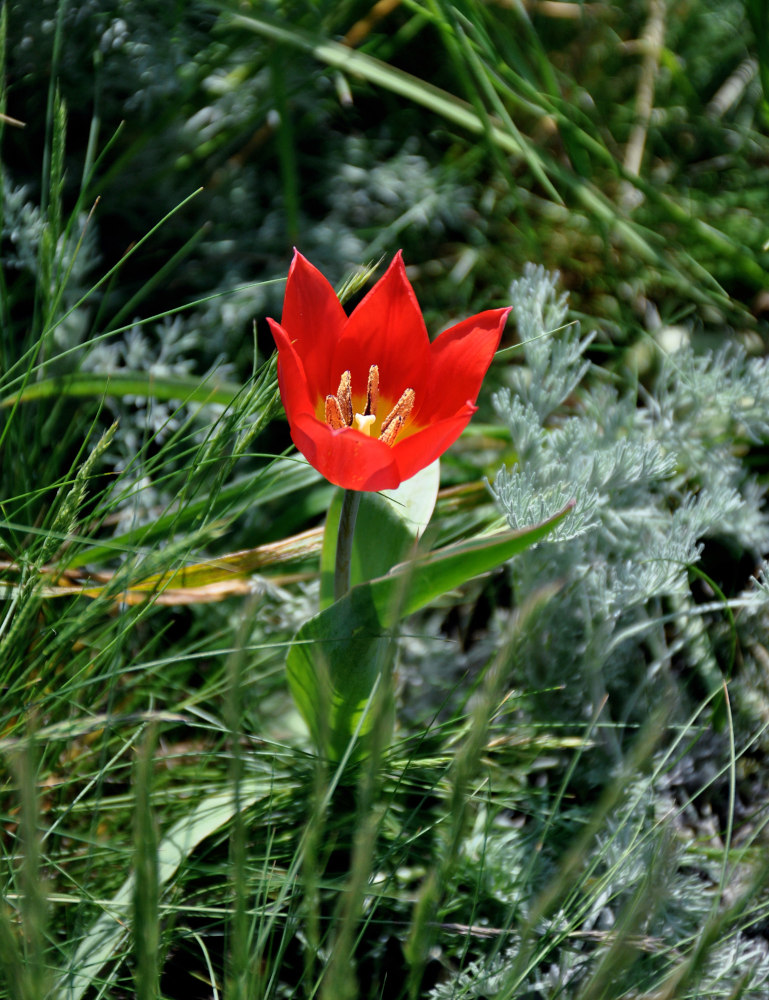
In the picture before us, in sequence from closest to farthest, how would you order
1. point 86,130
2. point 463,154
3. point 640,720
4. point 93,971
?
point 93,971 → point 640,720 → point 86,130 → point 463,154

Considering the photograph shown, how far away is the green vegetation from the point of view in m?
0.74

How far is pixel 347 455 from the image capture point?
0.68m

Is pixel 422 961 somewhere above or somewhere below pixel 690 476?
above

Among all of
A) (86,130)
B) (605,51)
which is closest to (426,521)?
(86,130)

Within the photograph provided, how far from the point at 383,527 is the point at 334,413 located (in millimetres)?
124

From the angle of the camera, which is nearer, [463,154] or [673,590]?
[673,590]

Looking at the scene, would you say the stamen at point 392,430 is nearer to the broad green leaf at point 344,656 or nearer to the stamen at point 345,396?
the stamen at point 345,396

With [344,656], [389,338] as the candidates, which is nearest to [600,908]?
[344,656]

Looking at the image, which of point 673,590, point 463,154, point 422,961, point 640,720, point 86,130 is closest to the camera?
point 422,961

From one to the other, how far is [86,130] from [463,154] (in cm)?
69

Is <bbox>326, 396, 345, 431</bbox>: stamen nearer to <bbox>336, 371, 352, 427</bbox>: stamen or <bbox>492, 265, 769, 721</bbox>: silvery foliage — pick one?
<bbox>336, 371, 352, 427</bbox>: stamen

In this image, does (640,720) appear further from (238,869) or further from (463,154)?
(463,154)

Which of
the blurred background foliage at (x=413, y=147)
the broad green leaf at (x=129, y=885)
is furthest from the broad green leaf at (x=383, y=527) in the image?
the blurred background foliage at (x=413, y=147)

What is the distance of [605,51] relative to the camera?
5.53ft
